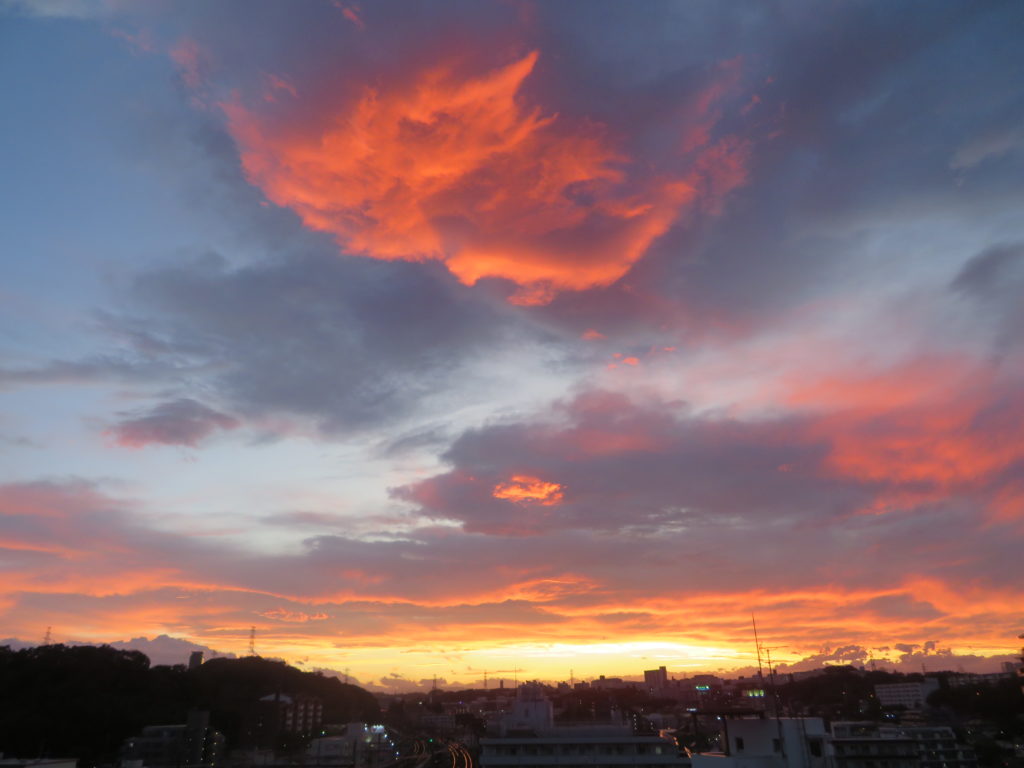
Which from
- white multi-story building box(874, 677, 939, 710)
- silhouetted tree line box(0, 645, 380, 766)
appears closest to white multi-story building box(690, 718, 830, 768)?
silhouetted tree line box(0, 645, 380, 766)

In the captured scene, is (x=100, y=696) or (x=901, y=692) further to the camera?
(x=901, y=692)

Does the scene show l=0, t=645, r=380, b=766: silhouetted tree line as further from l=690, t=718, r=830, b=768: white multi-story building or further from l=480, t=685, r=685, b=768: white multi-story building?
l=690, t=718, r=830, b=768: white multi-story building

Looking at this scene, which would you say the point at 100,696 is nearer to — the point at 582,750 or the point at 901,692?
the point at 582,750

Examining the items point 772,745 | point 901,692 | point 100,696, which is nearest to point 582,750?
point 772,745

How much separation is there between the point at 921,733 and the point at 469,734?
4653 inches

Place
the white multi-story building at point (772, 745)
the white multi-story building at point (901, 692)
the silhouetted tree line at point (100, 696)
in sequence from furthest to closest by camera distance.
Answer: the white multi-story building at point (901, 692) < the silhouetted tree line at point (100, 696) < the white multi-story building at point (772, 745)

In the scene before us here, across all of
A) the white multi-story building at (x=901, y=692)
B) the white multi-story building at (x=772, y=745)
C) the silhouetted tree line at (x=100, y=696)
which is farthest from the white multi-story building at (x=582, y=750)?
the white multi-story building at (x=901, y=692)

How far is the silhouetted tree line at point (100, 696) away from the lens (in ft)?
236

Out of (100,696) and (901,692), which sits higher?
(100,696)

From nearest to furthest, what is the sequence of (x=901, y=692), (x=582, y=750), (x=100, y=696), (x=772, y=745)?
(x=772, y=745) < (x=582, y=750) < (x=100, y=696) < (x=901, y=692)

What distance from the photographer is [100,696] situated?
86.6 meters

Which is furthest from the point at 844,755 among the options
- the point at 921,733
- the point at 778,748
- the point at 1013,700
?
the point at 1013,700

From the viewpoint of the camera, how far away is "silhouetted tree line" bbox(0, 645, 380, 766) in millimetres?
71938

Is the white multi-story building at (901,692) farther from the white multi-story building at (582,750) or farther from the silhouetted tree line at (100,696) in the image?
the silhouetted tree line at (100,696)
